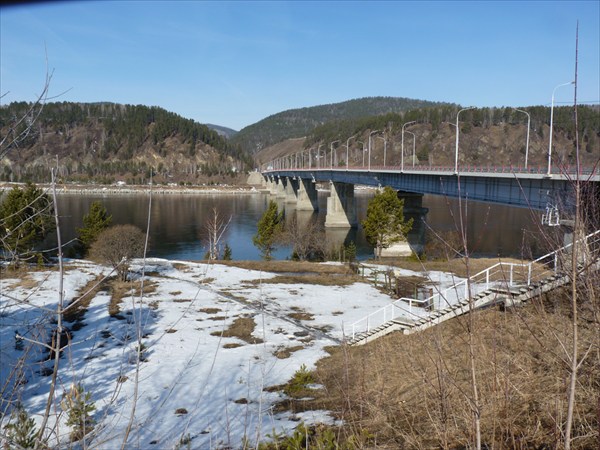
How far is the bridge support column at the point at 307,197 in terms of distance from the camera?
96875 millimetres

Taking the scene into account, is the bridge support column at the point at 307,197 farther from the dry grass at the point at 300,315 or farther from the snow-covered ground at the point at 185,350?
the dry grass at the point at 300,315

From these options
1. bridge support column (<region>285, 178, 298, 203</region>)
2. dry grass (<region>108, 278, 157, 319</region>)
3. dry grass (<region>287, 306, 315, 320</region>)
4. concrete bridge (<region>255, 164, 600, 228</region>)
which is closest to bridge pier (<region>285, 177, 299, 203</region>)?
bridge support column (<region>285, 178, 298, 203</region>)

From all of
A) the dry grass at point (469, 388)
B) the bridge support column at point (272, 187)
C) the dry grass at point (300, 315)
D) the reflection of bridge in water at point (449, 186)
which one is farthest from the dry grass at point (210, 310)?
the bridge support column at point (272, 187)

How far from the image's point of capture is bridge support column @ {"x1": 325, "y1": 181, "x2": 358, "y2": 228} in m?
68.7

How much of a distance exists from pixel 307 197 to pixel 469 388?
292ft

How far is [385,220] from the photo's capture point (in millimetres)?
40750

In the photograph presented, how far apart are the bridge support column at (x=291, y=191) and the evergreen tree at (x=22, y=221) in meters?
81.2

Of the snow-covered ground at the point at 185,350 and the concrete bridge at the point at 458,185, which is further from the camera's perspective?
the concrete bridge at the point at 458,185

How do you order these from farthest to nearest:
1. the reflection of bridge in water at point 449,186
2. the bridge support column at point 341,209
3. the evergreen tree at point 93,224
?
1. the bridge support column at point 341,209
2. the evergreen tree at point 93,224
3. the reflection of bridge in water at point 449,186

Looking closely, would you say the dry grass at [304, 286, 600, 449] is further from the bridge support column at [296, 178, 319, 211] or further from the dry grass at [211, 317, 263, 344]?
the bridge support column at [296, 178, 319, 211]

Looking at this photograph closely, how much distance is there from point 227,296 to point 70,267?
541 inches

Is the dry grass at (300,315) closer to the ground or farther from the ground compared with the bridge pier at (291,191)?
closer to the ground

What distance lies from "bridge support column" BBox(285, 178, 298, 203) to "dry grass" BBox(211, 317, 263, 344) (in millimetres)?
96546

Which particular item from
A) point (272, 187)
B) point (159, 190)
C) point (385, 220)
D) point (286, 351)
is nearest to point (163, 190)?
point (159, 190)
